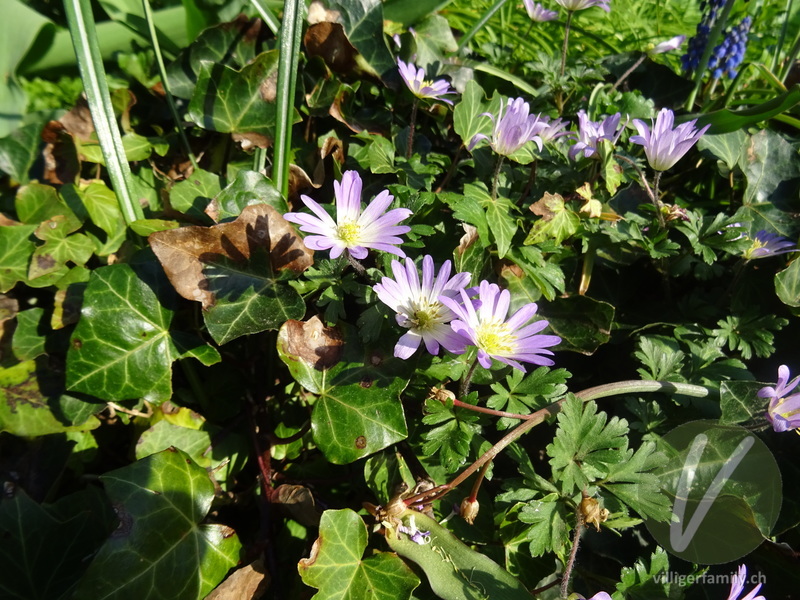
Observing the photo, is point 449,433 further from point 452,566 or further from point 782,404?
point 782,404

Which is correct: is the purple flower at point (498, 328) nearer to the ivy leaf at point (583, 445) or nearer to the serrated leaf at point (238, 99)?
the ivy leaf at point (583, 445)

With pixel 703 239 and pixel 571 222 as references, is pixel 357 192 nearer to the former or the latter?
pixel 571 222

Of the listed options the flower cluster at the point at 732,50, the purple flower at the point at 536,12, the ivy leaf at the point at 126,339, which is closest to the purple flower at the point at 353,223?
the ivy leaf at the point at 126,339

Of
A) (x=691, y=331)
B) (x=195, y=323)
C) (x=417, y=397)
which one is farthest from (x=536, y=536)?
(x=195, y=323)

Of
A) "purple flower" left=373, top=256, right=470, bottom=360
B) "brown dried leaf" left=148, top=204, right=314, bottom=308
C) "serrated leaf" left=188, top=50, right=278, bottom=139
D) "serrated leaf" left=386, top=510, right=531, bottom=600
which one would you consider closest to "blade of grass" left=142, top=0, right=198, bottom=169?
"serrated leaf" left=188, top=50, right=278, bottom=139

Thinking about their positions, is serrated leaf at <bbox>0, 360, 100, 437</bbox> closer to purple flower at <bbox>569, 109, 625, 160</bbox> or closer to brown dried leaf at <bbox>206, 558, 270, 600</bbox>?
brown dried leaf at <bbox>206, 558, 270, 600</bbox>

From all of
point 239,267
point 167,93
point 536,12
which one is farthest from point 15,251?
point 536,12
